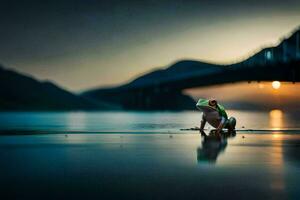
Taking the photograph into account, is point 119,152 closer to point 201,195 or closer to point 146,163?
point 146,163

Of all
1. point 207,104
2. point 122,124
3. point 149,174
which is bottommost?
point 149,174

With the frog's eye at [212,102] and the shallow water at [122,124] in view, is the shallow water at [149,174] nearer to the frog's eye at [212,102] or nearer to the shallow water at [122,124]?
the frog's eye at [212,102]

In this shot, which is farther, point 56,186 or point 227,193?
point 56,186

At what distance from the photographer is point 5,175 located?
37.1ft

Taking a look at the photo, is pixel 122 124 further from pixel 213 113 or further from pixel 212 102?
pixel 212 102

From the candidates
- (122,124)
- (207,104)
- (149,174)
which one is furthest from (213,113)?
(149,174)

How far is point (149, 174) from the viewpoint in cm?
1165

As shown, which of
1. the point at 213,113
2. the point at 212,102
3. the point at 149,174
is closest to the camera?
the point at 149,174

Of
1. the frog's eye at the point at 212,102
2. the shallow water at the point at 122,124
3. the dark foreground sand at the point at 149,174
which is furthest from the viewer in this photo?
the shallow water at the point at 122,124

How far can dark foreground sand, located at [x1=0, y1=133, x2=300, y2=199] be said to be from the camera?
923cm

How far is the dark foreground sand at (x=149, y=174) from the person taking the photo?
363 inches

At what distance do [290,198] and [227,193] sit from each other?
0.94 metres

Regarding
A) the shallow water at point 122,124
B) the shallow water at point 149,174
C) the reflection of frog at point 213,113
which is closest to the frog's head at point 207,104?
the reflection of frog at point 213,113

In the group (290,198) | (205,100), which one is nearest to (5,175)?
(290,198)
